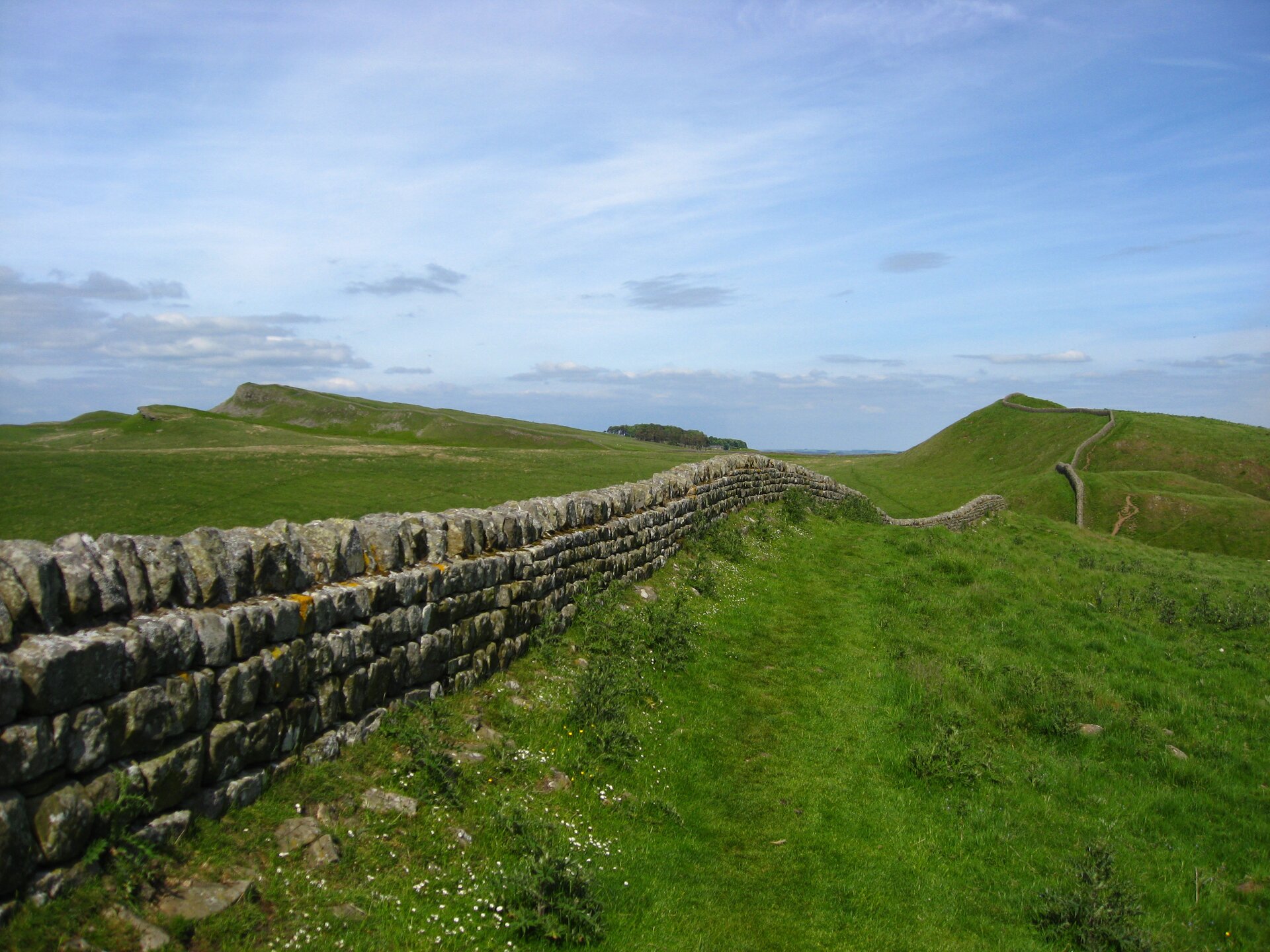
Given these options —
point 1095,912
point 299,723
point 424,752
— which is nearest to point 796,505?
point 1095,912

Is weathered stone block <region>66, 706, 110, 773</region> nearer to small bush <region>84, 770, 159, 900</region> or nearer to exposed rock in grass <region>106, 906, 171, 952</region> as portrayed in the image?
small bush <region>84, 770, 159, 900</region>

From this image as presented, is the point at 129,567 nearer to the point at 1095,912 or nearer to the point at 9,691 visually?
the point at 9,691

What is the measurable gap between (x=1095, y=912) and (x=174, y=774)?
7.58 meters

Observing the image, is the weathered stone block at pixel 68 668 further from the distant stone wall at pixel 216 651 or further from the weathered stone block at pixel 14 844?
the weathered stone block at pixel 14 844

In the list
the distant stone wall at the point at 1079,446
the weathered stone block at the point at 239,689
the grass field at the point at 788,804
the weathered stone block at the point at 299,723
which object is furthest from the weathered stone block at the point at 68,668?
the distant stone wall at the point at 1079,446

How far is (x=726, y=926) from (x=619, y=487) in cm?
937

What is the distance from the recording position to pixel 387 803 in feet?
21.7

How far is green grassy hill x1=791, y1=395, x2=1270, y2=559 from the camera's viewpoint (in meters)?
48.8

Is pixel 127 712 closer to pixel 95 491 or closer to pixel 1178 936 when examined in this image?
pixel 1178 936

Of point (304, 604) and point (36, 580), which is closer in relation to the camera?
point (36, 580)

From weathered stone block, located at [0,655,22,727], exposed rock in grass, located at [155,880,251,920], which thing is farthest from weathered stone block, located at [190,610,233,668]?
exposed rock in grass, located at [155,880,251,920]

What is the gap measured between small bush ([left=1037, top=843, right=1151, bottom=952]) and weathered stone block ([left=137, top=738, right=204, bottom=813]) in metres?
7.18

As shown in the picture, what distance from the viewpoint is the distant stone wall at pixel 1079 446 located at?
2093 inches

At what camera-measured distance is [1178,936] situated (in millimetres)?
6742
